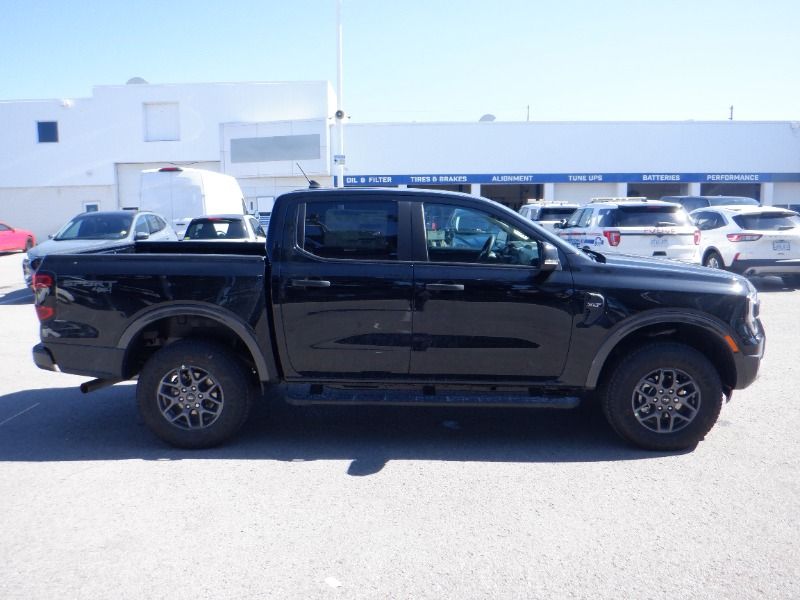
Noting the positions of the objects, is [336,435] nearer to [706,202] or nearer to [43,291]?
[43,291]

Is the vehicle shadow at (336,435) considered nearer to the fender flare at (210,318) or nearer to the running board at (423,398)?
the running board at (423,398)

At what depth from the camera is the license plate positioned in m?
14.2

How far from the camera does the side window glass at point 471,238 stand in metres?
5.25

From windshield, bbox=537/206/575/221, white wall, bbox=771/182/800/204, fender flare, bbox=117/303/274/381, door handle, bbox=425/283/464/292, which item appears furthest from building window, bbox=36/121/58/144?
door handle, bbox=425/283/464/292

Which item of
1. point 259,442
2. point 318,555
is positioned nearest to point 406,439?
Result: point 259,442

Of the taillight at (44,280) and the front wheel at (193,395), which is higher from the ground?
the taillight at (44,280)

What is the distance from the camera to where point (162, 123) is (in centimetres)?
3734

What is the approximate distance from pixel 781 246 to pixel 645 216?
3.02 m

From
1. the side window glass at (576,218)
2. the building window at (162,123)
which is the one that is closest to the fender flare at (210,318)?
the side window glass at (576,218)

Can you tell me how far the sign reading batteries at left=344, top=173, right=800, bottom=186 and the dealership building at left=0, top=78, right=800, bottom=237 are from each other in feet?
0.19

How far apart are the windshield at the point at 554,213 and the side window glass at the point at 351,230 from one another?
49.5 feet

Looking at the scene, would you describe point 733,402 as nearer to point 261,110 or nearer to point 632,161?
point 632,161

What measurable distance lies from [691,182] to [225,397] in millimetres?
34239

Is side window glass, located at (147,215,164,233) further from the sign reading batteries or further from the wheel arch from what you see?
the sign reading batteries
